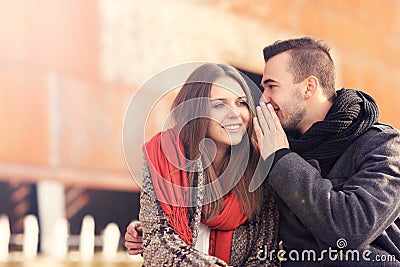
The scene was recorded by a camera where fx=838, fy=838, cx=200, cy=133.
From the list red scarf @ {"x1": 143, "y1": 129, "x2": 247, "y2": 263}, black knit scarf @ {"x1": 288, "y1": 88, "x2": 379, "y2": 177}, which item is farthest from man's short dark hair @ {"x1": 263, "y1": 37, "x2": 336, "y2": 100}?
red scarf @ {"x1": 143, "y1": 129, "x2": 247, "y2": 263}

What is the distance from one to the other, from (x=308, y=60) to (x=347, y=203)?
47 cm

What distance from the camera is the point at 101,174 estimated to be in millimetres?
4137

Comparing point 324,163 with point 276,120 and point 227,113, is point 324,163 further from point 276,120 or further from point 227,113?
point 227,113

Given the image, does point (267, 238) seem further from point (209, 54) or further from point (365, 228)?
point (209, 54)

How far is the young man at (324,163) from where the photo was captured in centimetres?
203

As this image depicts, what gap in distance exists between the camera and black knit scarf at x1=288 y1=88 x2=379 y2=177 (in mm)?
2152

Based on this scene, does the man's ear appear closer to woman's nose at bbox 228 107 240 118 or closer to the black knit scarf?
the black knit scarf

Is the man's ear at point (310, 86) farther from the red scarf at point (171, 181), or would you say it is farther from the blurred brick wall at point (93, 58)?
the blurred brick wall at point (93, 58)

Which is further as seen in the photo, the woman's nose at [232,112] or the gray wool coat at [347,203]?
the woman's nose at [232,112]

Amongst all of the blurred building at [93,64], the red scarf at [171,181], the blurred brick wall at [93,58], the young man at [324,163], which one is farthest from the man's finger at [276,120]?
the blurred brick wall at [93,58]

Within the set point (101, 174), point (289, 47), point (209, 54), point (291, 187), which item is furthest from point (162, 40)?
point (291, 187)

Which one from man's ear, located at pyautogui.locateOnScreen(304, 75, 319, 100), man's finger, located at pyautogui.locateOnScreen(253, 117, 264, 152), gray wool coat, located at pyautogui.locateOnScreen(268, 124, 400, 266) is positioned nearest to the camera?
gray wool coat, located at pyautogui.locateOnScreen(268, 124, 400, 266)

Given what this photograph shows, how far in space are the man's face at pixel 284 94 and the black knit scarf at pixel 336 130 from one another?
0.07m

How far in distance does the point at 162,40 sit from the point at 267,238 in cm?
237
